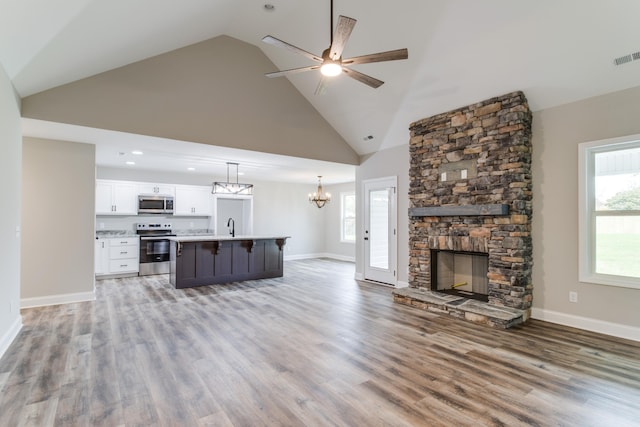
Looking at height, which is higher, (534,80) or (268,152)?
(534,80)

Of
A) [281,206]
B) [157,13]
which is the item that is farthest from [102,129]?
[281,206]

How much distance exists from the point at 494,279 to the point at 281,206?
7309 mm

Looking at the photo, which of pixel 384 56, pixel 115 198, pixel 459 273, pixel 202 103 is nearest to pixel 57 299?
pixel 115 198

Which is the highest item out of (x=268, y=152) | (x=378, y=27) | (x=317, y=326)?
(x=378, y=27)

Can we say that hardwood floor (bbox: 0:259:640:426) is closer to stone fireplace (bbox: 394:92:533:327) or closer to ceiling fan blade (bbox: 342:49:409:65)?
stone fireplace (bbox: 394:92:533:327)

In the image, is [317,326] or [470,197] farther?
[470,197]

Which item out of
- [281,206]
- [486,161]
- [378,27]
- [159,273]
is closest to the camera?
[378,27]

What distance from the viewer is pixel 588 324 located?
394 centimetres

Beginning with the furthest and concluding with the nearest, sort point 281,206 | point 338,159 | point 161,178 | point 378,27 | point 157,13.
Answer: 1. point 281,206
2. point 161,178
3. point 338,159
4. point 378,27
5. point 157,13

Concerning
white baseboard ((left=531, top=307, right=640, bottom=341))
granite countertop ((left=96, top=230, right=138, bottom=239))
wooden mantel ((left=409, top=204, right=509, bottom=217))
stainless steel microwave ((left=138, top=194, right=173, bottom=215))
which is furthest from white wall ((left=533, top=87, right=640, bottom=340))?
granite countertop ((left=96, top=230, right=138, bottom=239))

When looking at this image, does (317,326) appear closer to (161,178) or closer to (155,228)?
(155,228)

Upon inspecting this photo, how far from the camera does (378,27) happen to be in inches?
171

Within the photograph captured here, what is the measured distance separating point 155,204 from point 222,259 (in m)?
2.75

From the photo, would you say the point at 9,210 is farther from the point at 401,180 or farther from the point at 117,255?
the point at 401,180
